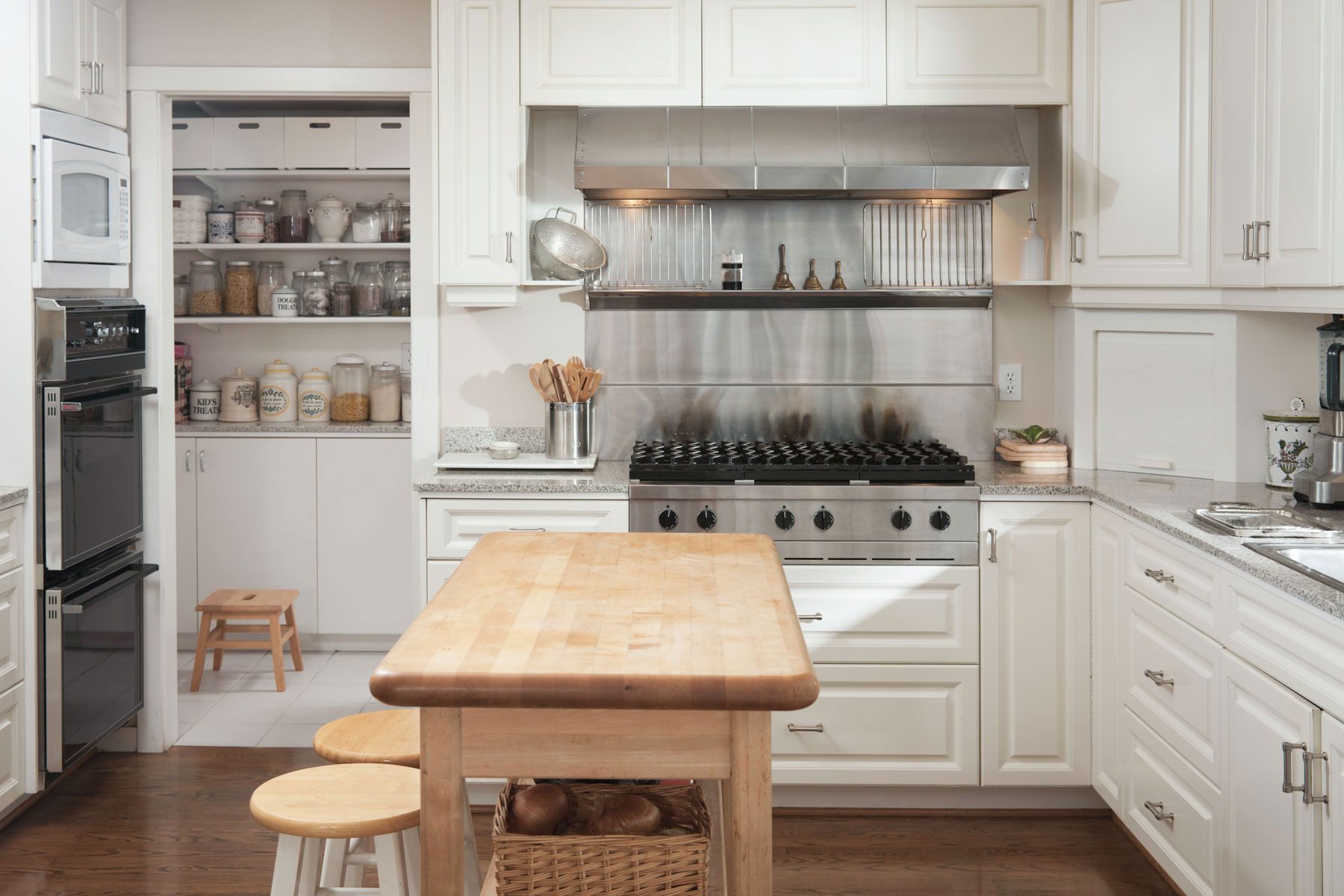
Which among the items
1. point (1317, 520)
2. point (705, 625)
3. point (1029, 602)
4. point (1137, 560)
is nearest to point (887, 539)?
point (1029, 602)

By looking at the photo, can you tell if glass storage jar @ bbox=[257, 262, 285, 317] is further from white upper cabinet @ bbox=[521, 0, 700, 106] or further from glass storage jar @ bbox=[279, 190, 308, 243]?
white upper cabinet @ bbox=[521, 0, 700, 106]

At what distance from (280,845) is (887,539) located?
1917 millimetres

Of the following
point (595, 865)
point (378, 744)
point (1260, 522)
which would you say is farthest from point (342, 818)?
point (1260, 522)

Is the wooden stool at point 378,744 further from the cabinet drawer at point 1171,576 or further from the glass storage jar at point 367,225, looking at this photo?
the glass storage jar at point 367,225

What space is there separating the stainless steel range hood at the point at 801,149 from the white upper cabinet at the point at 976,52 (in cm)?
8

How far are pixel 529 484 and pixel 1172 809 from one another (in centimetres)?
182

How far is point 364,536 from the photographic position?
5102 millimetres

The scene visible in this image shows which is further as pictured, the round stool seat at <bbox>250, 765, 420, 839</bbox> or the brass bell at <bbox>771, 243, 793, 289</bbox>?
the brass bell at <bbox>771, 243, 793, 289</bbox>

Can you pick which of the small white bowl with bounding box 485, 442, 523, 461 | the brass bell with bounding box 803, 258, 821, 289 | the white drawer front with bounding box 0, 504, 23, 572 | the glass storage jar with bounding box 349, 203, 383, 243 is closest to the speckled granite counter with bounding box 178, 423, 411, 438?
the glass storage jar with bounding box 349, 203, 383, 243

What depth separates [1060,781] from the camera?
3516 mm

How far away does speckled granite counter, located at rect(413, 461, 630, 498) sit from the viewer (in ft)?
11.5

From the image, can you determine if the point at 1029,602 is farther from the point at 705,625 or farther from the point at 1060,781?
the point at 705,625

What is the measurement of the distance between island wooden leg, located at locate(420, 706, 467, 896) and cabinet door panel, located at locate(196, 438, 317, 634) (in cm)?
356

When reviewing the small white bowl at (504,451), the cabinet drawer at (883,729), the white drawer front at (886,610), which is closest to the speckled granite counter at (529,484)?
the small white bowl at (504,451)
